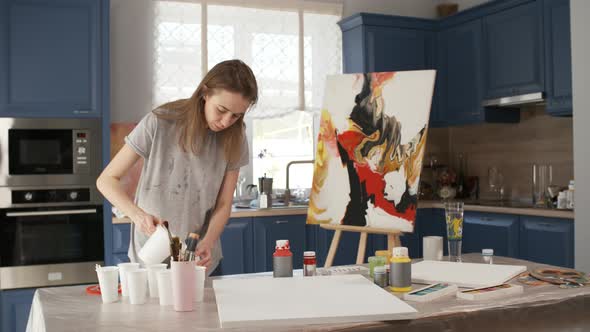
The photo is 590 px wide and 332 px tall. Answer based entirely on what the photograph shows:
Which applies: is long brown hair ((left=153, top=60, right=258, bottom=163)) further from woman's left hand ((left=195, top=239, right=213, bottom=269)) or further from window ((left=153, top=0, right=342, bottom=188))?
window ((left=153, top=0, right=342, bottom=188))

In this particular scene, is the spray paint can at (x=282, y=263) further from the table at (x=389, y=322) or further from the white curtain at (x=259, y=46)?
the white curtain at (x=259, y=46)

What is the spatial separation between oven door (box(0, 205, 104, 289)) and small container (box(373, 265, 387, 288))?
2445 millimetres

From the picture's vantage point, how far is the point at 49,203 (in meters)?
3.70

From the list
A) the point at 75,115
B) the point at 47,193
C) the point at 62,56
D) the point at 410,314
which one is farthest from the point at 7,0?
the point at 410,314

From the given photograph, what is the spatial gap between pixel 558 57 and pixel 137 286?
11.0 ft

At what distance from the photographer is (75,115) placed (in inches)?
148

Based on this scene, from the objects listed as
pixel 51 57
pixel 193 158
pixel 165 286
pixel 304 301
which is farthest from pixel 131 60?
pixel 304 301

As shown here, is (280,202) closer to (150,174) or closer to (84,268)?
(84,268)

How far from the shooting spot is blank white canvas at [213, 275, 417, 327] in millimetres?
1429

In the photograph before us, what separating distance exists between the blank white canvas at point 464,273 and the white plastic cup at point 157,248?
754mm

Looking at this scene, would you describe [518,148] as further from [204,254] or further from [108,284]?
[108,284]

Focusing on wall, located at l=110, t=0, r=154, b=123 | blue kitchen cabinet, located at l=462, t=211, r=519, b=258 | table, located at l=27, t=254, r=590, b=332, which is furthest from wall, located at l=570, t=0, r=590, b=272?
wall, located at l=110, t=0, r=154, b=123

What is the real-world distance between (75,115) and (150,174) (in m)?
1.78

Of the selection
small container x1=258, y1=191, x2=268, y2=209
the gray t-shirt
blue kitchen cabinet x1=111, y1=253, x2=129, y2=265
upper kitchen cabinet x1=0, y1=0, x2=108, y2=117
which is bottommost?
blue kitchen cabinet x1=111, y1=253, x2=129, y2=265
